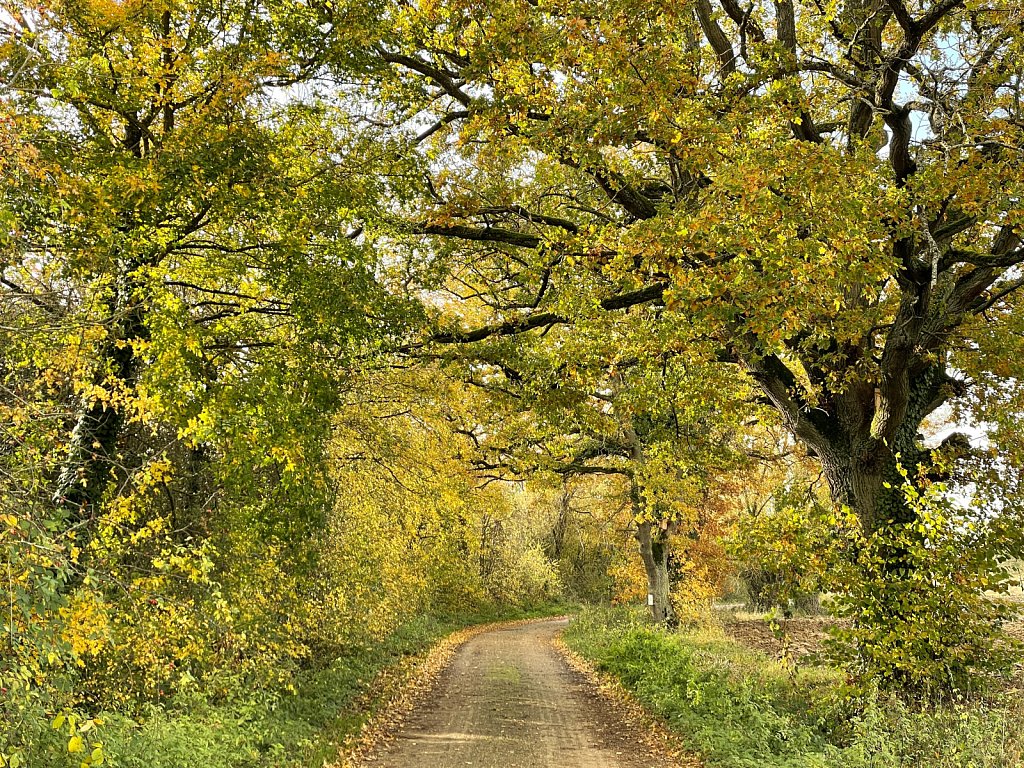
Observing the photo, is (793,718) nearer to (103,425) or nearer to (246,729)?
(246,729)

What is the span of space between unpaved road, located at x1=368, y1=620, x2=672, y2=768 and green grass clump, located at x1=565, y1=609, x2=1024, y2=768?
3.15 feet

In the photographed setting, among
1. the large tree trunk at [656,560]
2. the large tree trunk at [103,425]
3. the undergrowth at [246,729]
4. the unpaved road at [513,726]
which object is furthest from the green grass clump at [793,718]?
the large tree trunk at [103,425]

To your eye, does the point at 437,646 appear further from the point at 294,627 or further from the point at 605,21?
the point at 605,21

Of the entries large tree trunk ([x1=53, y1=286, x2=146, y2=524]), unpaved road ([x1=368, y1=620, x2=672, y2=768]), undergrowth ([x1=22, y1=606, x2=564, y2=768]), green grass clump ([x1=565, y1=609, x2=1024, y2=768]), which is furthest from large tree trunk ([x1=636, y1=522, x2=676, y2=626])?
large tree trunk ([x1=53, y1=286, x2=146, y2=524])

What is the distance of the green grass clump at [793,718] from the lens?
5.78 metres

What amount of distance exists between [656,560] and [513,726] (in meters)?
10.5

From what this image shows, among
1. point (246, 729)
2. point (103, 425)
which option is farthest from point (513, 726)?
point (103, 425)

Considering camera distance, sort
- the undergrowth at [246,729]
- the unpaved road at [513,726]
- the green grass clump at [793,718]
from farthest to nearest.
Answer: the unpaved road at [513,726] → the undergrowth at [246,729] → the green grass clump at [793,718]

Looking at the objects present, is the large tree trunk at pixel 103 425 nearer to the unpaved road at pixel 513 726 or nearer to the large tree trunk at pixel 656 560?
the unpaved road at pixel 513 726

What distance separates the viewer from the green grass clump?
578 centimetres

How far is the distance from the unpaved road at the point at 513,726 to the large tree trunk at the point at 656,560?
4.04 meters

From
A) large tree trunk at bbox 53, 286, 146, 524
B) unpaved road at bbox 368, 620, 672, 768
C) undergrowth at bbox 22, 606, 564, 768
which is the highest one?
large tree trunk at bbox 53, 286, 146, 524

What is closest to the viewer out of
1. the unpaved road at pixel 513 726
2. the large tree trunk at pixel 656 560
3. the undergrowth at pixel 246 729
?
the undergrowth at pixel 246 729

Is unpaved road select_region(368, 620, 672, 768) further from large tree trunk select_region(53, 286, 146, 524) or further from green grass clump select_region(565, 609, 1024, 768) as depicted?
large tree trunk select_region(53, 286, 146, 524)
